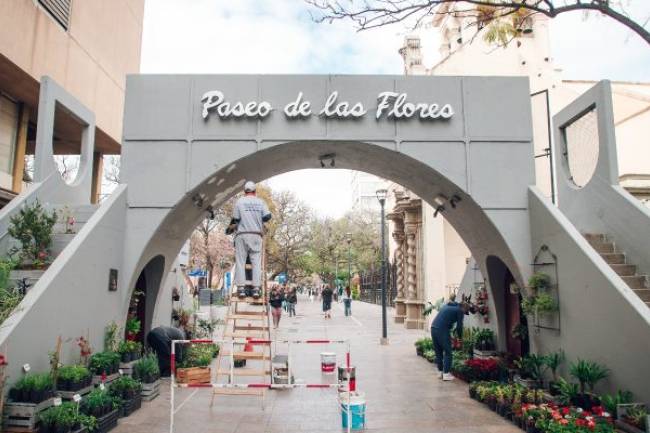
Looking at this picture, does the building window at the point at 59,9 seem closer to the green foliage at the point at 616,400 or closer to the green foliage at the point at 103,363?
the green foliage at the point at 103,363

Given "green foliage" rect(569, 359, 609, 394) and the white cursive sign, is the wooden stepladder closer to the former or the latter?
the white cursive sign

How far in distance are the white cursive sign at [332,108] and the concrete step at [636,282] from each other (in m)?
4.49

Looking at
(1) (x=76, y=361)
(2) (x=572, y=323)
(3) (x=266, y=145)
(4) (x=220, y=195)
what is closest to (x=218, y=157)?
(3) (x=266, y=145)

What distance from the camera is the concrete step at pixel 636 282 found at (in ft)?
26.1

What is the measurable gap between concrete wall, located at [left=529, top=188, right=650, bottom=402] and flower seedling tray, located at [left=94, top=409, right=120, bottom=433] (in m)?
7.23

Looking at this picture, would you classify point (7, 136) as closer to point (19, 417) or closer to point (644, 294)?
point (19, 417)

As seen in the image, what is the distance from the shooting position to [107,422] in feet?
23.0

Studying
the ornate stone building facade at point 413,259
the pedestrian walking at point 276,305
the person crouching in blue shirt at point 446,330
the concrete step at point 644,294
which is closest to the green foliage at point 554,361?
the concrete step at point 644,294

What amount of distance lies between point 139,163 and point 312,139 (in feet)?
11.8

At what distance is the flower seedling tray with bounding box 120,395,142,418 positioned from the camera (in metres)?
7.77

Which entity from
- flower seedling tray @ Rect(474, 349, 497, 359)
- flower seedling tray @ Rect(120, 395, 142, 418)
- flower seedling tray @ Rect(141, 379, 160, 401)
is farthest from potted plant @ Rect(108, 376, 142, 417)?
flower seedling tray @ Rect(474, 349, 497, 359)

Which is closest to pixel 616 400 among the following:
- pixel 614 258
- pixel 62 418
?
pixel 614 258

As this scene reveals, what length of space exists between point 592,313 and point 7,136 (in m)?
15.7

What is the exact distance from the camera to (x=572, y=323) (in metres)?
8.18
